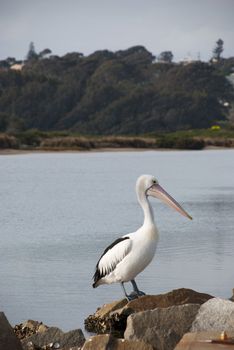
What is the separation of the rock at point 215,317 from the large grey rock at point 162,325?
0.04 meters

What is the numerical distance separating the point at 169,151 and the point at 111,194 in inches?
1227

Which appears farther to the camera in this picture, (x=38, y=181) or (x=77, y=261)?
(x=38, y=181)

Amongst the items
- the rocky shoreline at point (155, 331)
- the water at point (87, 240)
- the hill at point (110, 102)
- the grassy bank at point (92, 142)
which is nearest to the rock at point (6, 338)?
the rocky shoreline at point (155, 331)

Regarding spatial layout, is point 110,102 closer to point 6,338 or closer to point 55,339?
point 55,339

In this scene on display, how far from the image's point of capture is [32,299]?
25.1 ft

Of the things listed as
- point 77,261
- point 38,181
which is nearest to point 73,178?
point 38,181

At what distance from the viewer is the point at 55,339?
19.0ft

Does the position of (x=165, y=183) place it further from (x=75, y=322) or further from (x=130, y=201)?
(x=75, y=322)

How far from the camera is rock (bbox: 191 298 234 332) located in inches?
210

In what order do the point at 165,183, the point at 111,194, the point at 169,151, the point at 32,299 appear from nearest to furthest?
the point at 32,299 < the point at 111,194 < the point at 165,183 < the point at 169,151

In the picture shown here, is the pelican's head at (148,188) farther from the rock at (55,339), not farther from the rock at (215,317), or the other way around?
the rock at (215,317)

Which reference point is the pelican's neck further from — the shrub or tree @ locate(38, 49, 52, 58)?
tree @ locate(38, 49, 52, 58)

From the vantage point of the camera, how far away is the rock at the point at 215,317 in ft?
17.5

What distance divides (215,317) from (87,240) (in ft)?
21.4
